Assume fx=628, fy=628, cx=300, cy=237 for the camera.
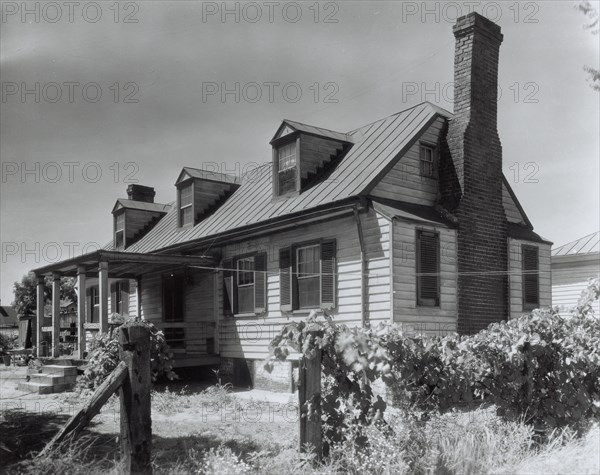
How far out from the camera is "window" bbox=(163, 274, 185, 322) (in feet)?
66.5

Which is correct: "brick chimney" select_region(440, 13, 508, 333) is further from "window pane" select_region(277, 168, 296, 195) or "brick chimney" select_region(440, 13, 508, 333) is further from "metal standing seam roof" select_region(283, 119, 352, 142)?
"window pane" select_region(277, 168, 296, 195)

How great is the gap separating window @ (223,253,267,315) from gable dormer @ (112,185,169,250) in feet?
25.8

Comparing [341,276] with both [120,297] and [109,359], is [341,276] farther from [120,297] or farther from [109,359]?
[120,297]

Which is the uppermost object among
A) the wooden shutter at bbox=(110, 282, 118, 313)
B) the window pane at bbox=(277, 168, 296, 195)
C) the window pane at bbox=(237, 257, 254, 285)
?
the window pane at bbox=(277, 168, 296, 195)

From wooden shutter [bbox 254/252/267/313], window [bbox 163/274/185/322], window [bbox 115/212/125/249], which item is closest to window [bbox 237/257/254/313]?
wooden shutter [bbox 254/252/267/313]

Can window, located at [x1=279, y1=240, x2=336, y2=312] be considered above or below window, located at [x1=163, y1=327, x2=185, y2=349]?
above

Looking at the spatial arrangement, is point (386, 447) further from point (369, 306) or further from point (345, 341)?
point (369, 306)

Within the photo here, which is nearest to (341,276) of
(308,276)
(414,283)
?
(308,276)

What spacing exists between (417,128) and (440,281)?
363cm

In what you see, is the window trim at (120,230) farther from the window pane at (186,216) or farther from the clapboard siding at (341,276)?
the clapboard siding at (341,276)

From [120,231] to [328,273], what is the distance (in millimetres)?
12989

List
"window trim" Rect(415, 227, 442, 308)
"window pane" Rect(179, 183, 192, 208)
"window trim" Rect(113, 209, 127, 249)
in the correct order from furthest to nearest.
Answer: "window trim" Rect(113, 209, 127, 249)
"window pane" Rect(179, 183, 192, 208)
"window trim" Rect(415, 227, 442, 308)

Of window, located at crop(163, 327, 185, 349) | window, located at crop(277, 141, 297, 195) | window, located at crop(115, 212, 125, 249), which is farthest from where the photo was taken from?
window, located at crop(115, 212, 125, 249)

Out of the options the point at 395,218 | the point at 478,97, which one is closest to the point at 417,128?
the point at 478,97
